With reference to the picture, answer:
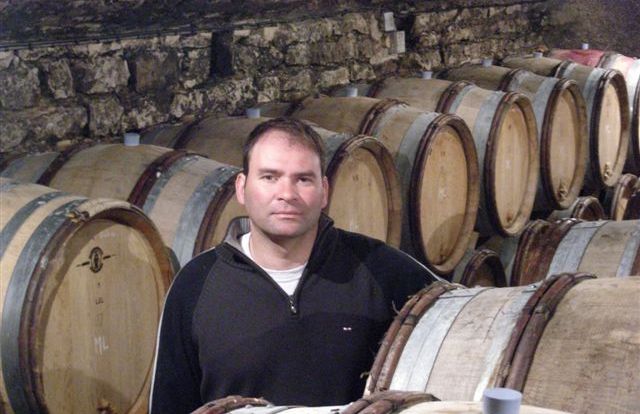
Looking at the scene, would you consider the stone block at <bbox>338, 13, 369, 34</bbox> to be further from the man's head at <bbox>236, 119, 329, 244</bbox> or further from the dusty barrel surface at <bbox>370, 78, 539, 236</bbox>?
the man's head at <bbox>236, 119, 329, 244</bbox>

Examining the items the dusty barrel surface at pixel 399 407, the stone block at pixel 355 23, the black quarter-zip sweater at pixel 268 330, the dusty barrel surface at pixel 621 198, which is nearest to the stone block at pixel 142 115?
the stone block at pixel 355 23

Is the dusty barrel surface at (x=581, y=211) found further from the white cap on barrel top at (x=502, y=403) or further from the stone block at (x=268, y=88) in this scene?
the white cap on barrel top at (x=502, y=403)

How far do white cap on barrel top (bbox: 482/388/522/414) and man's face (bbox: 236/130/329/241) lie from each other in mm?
915

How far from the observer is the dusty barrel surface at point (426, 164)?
461cm

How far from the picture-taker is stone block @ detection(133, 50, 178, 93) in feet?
14.8

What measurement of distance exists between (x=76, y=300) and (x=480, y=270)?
2.65 meters

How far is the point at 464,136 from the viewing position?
4855 mm

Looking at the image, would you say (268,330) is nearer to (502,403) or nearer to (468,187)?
(502,403)

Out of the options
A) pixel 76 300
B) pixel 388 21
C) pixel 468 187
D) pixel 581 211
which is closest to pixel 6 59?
pixel 76 300

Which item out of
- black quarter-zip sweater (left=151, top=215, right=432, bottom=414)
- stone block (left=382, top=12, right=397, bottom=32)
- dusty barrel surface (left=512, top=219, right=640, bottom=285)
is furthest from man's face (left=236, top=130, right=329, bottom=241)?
stone block (left=382, top=12, right=397, bottom=32)

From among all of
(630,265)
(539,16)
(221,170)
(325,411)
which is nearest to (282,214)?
(325,411)

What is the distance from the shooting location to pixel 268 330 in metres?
2.31

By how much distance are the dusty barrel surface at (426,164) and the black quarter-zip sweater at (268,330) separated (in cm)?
217

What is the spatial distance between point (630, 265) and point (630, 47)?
6354mm
